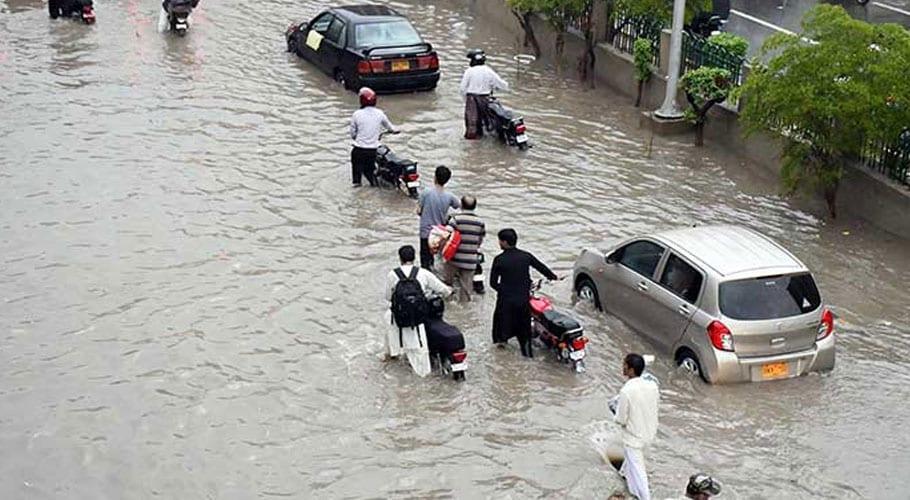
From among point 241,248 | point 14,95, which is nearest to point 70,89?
point 14,95

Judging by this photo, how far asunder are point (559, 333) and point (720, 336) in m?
1.64

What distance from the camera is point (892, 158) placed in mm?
17188

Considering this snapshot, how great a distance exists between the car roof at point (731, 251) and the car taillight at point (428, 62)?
10781 millimetres

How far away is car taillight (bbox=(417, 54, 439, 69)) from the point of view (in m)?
23.4

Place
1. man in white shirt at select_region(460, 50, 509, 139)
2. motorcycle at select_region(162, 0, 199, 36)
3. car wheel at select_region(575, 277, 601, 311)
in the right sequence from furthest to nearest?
1. motorcycle at select_region(162, 0, 199, 36)
2. man in white shirt at select_region(460, 50, 509, 139)
3. car wheel at select_region(575, 277, 601, 311)

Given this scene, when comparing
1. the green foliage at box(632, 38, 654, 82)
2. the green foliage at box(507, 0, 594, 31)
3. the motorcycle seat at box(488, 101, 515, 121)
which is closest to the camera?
the motorcycle seat at box(488, 101, 515, 121)

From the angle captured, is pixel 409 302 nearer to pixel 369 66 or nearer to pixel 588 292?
pixel 588 292

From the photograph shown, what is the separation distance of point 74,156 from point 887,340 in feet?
41.4

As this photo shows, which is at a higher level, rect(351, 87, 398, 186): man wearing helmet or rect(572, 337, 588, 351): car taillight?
rect(351, 87, 398, 186): man wearing helmet

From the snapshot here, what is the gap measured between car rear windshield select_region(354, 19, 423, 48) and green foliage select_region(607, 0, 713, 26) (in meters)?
4.06

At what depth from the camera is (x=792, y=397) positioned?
1243 centimetres

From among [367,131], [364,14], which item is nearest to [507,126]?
[367,131]

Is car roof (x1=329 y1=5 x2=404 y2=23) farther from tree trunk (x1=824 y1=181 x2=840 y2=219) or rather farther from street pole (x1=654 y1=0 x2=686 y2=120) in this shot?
tree trunk (x1=824 y1=181 x2=840 y2=219)

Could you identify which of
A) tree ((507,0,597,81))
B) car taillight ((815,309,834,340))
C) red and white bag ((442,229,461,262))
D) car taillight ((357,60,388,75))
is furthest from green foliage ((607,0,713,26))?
car taillight ((815,309,834,340))
